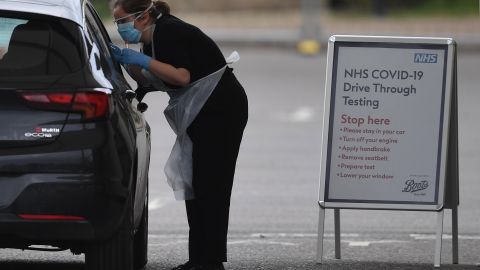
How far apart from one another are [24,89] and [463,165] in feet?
26.5

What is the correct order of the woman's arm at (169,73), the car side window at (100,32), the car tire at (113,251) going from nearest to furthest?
the car tire at (113,251), the car side window at (100,32), the woman's arm at (169,73)

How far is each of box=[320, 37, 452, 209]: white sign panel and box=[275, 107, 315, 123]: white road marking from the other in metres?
8.84

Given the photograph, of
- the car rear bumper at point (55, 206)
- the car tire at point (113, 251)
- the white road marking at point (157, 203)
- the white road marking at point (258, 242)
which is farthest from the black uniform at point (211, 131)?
the white road marking at point (157, 203)

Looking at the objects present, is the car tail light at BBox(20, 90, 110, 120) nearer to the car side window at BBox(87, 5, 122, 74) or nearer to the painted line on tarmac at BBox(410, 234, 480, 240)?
the car side window at BBox(87, 5, 122, 74)

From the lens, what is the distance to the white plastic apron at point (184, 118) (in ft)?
24.3

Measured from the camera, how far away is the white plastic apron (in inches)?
291

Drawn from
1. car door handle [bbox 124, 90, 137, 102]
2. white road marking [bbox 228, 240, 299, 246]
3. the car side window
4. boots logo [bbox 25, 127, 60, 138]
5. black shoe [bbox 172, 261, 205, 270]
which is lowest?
black shoe [bbox 172, 261, 205, 270]

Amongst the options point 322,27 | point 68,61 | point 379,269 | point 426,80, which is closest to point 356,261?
point 379,269

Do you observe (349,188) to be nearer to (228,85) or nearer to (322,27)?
(228,85)

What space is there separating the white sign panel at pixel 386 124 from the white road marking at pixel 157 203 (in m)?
3.21

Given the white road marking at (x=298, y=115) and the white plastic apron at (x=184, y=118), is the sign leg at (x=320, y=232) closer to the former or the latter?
the white plastic apron at (x=184, y=118)

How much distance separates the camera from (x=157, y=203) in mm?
11242

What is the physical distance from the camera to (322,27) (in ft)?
90.2

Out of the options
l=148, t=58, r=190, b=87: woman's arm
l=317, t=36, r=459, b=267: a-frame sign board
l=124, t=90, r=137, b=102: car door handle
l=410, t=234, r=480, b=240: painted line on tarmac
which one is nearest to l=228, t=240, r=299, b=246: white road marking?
l=410, t=234, r=480, b=240: painted line on tarmac
